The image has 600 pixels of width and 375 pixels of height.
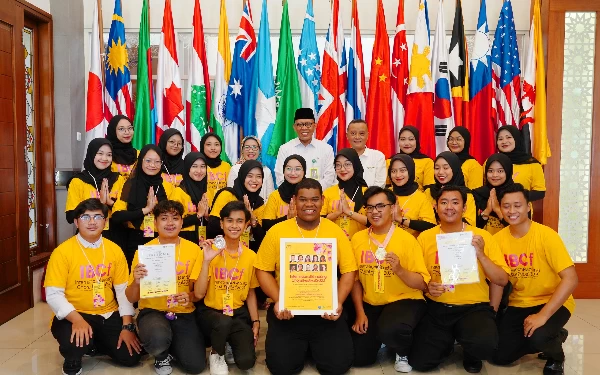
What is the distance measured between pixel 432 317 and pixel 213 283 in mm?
1594

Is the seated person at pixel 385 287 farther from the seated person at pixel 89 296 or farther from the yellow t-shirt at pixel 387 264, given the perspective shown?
the seated person at pixel 89 296

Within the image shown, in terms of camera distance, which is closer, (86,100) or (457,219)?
(457,219)

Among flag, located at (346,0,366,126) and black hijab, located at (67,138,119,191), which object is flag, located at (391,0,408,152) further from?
black hijab, located at (67,138,119,191)

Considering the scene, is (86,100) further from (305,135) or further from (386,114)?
(386,114)

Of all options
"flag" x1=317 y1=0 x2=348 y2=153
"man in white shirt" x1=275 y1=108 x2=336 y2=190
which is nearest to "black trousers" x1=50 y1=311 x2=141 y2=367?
"man in white shirt" x1=275 y1=108 x2=336 y2=190

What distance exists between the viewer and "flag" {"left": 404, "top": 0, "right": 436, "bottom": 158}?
19.7 ft

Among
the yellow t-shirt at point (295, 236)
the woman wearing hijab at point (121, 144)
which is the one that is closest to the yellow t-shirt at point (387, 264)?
the yellow t-shirt at point (295, 236)

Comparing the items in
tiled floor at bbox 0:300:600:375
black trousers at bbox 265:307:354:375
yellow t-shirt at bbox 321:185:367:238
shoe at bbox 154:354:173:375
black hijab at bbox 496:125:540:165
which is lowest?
tiled floor at bbox 0:300:600:375

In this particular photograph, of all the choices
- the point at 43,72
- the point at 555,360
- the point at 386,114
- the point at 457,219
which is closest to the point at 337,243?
the point at 457,219

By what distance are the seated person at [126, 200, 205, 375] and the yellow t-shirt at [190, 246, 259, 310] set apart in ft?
0.43

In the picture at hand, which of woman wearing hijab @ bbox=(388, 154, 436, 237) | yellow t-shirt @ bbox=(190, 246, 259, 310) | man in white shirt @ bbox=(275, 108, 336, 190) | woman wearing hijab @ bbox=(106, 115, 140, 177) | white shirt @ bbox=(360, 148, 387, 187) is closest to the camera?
yellow t-shirt @ bbox=(190, 246, 259, 310)

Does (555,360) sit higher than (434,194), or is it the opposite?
(434,194)

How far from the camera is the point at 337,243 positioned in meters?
3.73

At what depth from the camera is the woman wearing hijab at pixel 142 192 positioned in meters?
4.39
